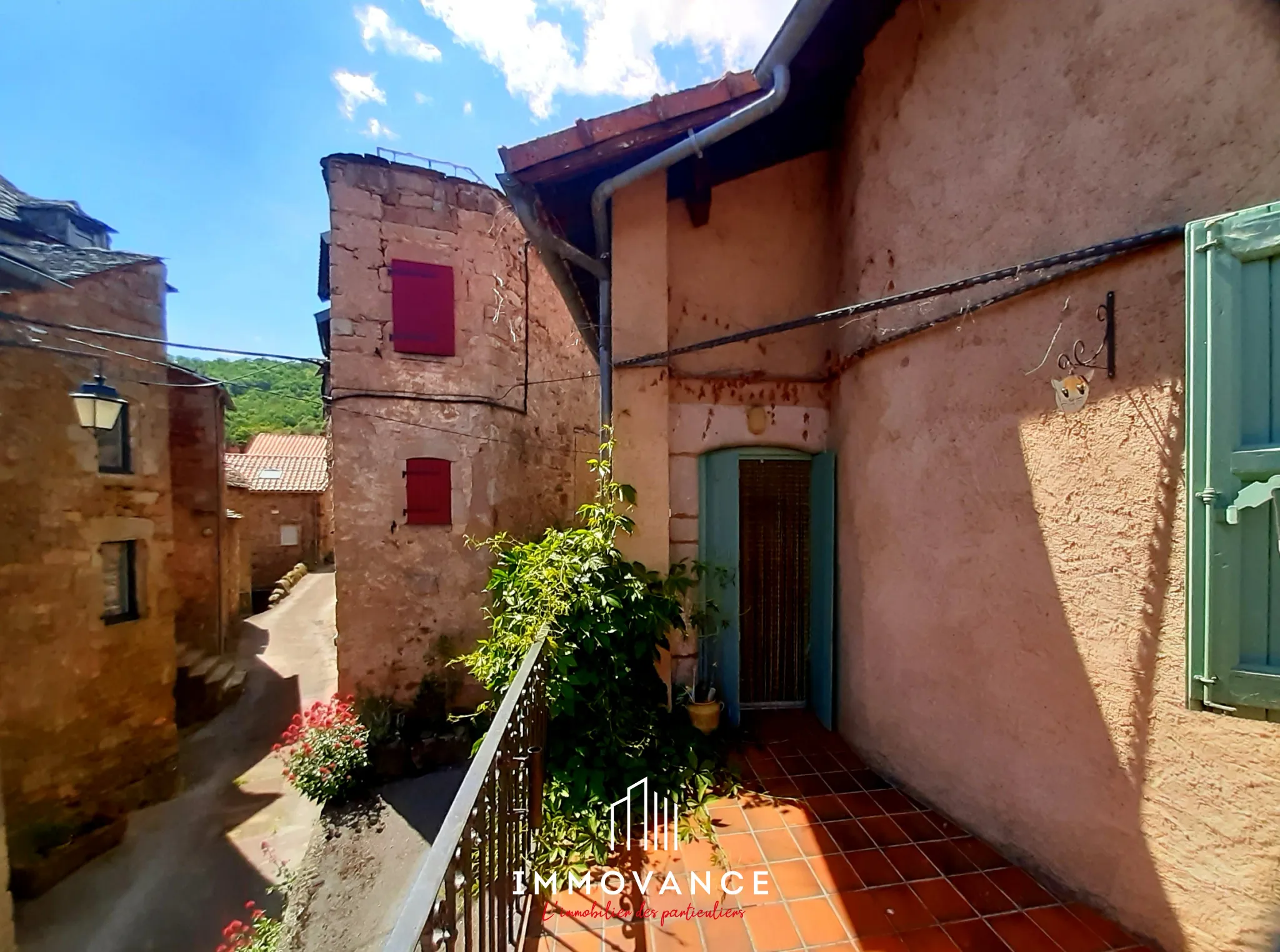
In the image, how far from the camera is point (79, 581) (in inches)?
261

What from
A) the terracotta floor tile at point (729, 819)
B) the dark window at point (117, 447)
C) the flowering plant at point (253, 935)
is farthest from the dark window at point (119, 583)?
the terracotta floor tile at point (729, 819)

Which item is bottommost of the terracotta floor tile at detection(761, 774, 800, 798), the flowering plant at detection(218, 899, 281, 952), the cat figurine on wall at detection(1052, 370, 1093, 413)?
the flowering plant at detection(218, 899, 281, 952)

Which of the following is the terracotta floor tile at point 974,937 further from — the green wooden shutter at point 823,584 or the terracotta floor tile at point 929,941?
the green wooden shutter at point 823,584

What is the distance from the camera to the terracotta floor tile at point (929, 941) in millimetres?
2047

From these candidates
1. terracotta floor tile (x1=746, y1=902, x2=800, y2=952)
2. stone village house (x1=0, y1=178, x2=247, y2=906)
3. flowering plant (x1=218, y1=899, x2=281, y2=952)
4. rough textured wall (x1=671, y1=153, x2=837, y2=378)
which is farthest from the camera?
stone village house (x1=0, y1=178, x2=247, y2=906)

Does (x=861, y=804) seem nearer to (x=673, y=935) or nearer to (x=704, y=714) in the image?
(x=704, y=714)

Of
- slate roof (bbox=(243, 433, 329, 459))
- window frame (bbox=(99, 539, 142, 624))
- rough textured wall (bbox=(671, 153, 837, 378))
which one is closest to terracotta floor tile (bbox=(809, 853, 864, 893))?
rough textured wall (bbox=(671, 153, 837, 378))

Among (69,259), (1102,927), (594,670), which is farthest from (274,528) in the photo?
(1102,927)

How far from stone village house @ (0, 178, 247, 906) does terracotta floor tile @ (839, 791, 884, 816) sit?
25.4ft

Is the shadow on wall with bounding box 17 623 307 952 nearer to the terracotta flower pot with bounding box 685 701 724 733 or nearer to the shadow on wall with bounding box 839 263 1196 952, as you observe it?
the terracotta flower pot with bounding box 685 701 724 733

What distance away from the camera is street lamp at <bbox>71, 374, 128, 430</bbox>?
A: 5523 millimetres

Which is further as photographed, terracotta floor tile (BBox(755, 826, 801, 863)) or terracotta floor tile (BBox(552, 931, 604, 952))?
terracotta floor tile (BBox(755, 826, 801, 863))

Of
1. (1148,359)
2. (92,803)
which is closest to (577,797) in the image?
(1148,359)

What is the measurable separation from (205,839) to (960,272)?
10.9 m
